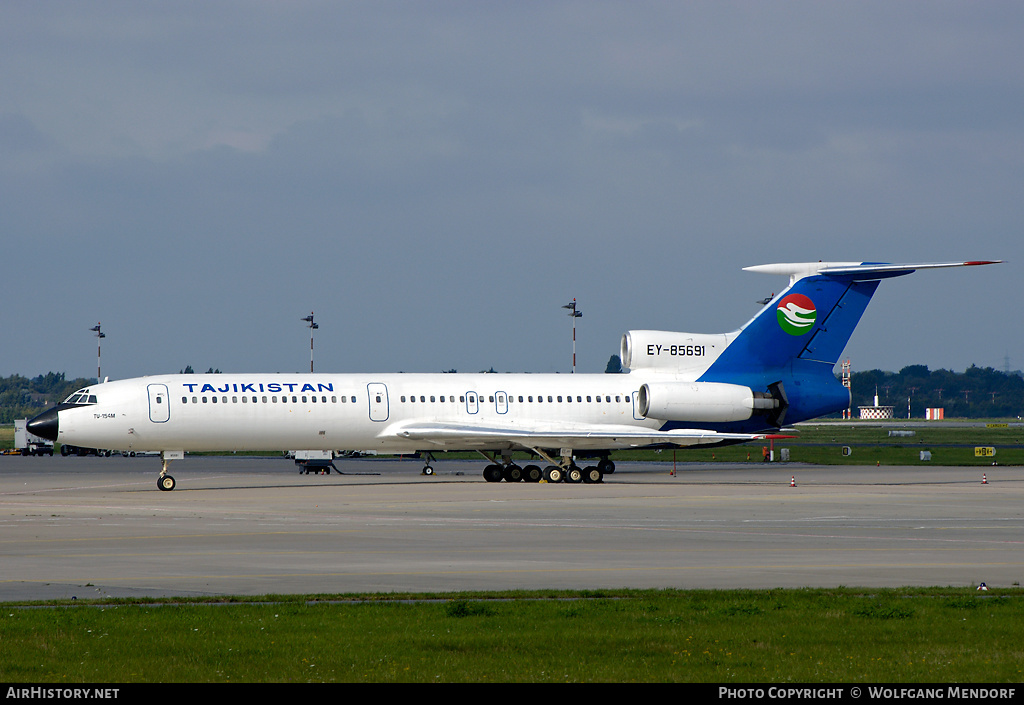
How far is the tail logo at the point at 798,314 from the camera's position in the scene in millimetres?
48844

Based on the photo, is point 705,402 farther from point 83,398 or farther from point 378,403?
point 83,398

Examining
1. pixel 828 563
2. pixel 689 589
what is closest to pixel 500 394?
pixel 828 563

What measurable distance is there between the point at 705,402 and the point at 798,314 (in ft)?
17.3

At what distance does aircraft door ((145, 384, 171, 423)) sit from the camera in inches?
1756

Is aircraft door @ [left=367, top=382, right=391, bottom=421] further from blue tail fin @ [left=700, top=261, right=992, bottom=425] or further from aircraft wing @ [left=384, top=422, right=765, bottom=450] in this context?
blue tail fin @ [left=700, top=261, right=992, bottom=425]

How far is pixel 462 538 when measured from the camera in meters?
24.6

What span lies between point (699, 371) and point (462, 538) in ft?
89.3

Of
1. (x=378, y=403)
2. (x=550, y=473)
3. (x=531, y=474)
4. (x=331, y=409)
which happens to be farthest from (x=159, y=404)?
(x=550, y=473)

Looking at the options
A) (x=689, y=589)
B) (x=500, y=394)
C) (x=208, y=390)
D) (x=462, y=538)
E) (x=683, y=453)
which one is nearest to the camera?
(x=689, y=589)

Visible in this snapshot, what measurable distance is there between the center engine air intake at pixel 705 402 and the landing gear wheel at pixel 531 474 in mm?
5019

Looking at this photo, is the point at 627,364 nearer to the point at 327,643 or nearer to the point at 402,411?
the point at 402,411

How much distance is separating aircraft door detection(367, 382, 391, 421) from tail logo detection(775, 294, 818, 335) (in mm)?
16312

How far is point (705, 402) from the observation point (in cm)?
4834

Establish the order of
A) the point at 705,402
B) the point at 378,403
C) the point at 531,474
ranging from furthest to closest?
the point at 531,474 → the point at 705,402 → the point at 378,403
